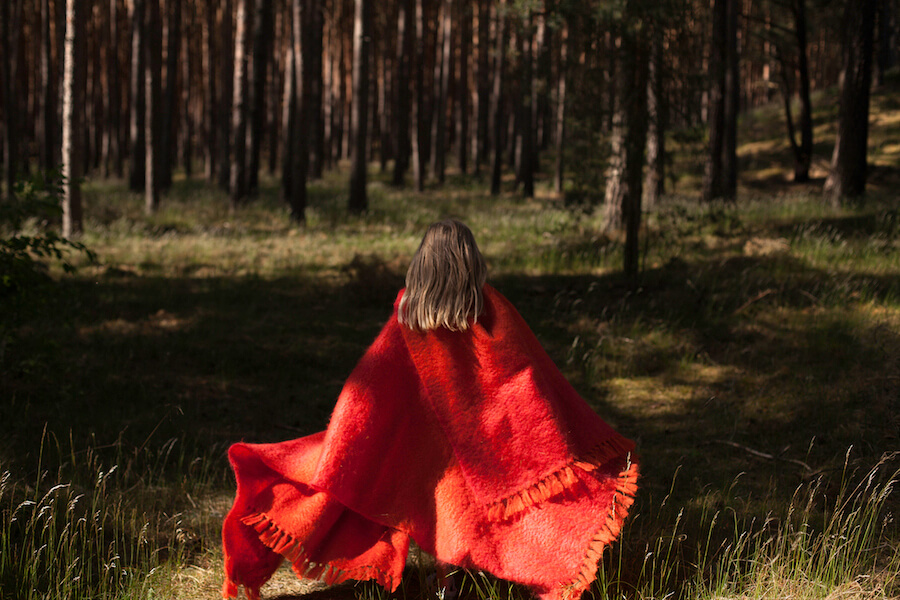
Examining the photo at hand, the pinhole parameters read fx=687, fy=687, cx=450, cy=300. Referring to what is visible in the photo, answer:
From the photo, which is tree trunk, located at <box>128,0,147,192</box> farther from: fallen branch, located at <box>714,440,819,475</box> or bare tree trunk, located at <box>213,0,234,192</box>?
fallen branch, located at <box>714,440,819,475</box>

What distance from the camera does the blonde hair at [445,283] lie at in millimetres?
2975

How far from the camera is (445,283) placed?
2992mm

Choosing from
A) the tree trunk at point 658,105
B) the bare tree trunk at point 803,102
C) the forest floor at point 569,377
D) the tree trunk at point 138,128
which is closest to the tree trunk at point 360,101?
Answer: the forest floor at point 569,377

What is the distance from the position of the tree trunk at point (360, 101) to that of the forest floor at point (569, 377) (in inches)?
132

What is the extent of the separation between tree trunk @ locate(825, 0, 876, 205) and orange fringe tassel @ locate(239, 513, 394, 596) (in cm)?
1204

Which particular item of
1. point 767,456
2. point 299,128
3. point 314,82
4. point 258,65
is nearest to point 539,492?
point 767,456

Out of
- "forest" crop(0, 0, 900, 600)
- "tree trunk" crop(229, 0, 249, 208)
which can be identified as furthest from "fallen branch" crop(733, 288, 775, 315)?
"tree trunk" crop(229, 0, 249, 208)

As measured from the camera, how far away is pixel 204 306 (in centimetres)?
831

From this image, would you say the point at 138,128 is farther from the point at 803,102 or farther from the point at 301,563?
the point at 301,563

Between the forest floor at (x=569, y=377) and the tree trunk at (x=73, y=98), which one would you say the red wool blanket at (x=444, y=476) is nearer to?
the forest floor at (x=569, y=377)

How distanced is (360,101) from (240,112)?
9.13 feet

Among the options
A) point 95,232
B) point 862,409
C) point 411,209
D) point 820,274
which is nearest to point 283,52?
point 411,209

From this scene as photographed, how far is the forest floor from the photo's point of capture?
331cm

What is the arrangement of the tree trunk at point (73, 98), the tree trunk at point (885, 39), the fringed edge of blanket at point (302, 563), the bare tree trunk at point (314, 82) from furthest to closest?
the tree trunk at point (885, 39) < the bare tree trunk at point (314, 82) < the tree trunk at point (73, 98) < the fringed edge of blanket at point (302, 563)
